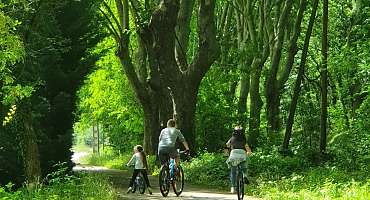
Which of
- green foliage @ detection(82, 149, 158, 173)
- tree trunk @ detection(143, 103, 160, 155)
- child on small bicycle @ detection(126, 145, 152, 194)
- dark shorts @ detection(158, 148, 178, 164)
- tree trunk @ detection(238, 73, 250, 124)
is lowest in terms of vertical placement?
green foliage @ detection(82, 149, 158, 173)

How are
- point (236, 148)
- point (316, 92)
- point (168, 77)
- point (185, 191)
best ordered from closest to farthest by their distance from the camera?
point (236, 148)
point (185, 191)
point (168, 77)
point (316, 92)

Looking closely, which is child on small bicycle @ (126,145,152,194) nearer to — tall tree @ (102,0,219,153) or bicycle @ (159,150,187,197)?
bicycle @ (159,150,187,197)

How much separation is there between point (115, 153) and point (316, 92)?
14504mm

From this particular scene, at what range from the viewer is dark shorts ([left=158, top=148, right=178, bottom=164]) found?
46.6 ft

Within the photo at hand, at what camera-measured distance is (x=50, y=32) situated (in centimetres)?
1669

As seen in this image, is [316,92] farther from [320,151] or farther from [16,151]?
[16,151]

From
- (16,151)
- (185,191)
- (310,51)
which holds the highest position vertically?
(310,51)

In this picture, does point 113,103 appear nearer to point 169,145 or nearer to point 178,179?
point 169,145

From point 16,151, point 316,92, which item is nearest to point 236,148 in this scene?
point 16,151

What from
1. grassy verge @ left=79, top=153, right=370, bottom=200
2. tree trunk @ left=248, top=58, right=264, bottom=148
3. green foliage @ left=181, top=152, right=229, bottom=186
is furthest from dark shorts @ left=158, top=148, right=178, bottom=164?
tree trunk @ left=248, top=58, right=264, bottom=148

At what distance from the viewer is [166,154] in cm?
1430

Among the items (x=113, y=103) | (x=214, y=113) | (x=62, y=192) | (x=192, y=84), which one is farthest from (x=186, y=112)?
(x=113, y=103)

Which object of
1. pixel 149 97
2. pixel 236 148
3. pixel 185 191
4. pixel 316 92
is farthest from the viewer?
pixel 316 92

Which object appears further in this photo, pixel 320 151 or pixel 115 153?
pixel 115 153
